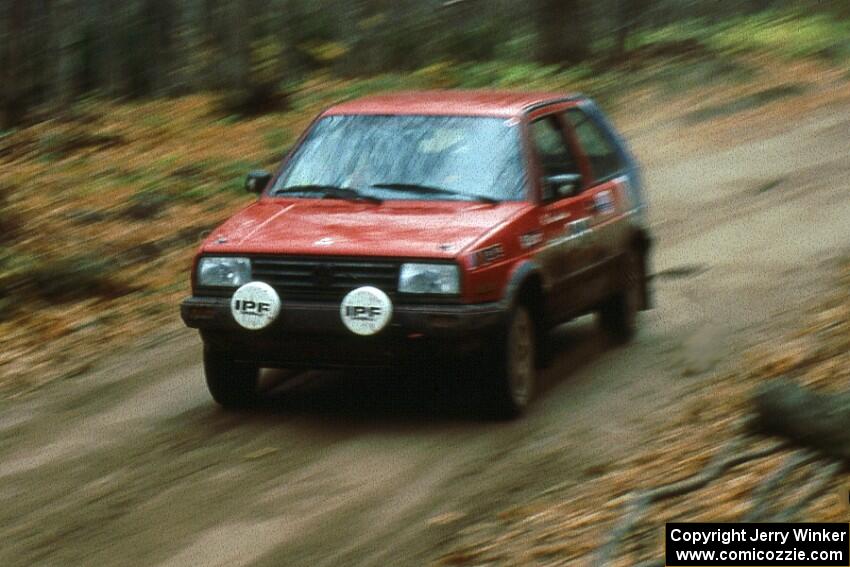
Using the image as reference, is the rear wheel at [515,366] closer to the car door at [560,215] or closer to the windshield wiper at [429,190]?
the car door at [560,215]

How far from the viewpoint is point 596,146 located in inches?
402

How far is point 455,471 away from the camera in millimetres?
7562

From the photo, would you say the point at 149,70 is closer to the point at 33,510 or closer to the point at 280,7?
the point at 280,7

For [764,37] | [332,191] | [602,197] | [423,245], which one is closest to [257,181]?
[332,191]

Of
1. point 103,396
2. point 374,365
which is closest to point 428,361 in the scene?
point 374,365

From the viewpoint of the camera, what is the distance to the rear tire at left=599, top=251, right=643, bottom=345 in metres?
10.3

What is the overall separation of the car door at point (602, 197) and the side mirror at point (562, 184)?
1.70ft

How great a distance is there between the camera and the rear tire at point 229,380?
28.6 feet

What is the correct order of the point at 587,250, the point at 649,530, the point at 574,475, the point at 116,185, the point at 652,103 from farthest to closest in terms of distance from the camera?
the point at 652,103 < the point at 116,185 < the point at 587,250 < the point at 574,475 < the point at 649,530

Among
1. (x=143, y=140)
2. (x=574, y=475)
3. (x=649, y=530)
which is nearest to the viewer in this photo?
(x=649, y=530)

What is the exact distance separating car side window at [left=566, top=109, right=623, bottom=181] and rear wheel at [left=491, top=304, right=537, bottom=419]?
170 centimetres

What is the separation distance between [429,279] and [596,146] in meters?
2.63

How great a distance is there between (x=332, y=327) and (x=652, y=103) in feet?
42.1

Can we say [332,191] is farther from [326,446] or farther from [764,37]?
[764,37]
